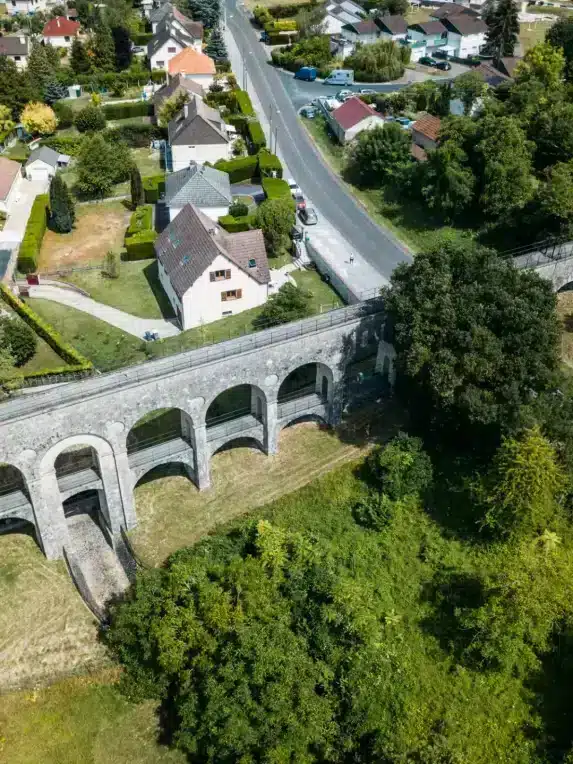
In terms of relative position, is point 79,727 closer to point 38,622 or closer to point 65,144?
point 38,622

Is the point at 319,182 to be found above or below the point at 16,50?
below

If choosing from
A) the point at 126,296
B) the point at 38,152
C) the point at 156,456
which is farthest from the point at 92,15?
the point at 156,456

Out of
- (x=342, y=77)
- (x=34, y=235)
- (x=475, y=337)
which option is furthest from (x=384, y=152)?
(x=475, y=337)

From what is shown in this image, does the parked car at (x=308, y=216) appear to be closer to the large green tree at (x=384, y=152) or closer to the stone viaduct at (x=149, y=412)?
the large green tree at (x=384, y=152)

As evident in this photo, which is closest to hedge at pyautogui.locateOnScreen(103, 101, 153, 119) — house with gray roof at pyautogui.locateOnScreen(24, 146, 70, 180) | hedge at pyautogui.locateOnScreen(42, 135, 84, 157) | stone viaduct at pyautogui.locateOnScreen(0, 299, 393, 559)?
hedge at pyautogui.locateOnScreen(42, 135, 84, 157)

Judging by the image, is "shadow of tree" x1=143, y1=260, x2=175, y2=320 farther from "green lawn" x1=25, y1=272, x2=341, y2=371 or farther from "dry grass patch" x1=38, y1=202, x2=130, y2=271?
"dry grass patch" x1=38, y1=202, x2=130, y2=271

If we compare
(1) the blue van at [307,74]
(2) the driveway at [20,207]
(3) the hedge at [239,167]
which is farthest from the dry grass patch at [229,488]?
(1) the blue van at [307,74]

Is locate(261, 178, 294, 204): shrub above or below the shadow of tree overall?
above
